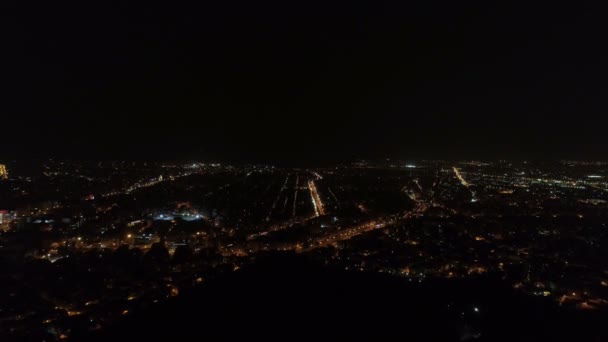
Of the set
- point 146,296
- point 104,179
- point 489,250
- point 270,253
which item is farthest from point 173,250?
point 104,179

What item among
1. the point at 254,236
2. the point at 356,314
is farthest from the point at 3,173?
the point at 356,314

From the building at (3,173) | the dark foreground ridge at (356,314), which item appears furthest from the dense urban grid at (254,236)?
the dark foreground ridge at (356,314)

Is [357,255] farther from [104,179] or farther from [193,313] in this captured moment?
[104,179]

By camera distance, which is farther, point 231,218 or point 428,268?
point 231,218

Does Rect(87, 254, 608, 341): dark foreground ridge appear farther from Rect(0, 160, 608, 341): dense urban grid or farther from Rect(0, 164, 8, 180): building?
Rect(0, 164, 8, 180): building

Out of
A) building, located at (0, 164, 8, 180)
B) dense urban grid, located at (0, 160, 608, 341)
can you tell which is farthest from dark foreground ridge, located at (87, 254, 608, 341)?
building, located at (0, 164, 8, 180)

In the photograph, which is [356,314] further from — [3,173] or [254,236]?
[3,173]

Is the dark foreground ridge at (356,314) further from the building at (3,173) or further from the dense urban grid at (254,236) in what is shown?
the building at (3,173)
